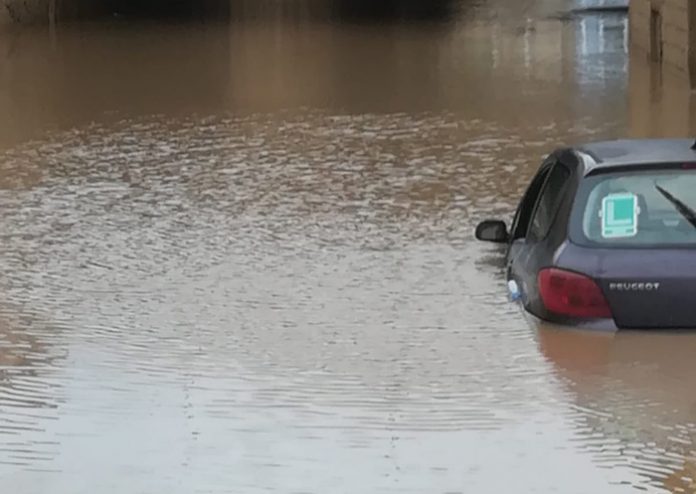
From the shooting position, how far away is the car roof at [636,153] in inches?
322

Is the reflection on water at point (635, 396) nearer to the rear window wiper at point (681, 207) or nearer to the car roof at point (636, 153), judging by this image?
the rear window wiper at point (681, 207)

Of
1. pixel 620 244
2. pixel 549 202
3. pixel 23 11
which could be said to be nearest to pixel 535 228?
pixel 549 202

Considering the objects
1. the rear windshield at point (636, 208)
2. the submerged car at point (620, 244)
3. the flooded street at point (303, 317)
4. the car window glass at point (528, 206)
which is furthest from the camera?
the car window glass at point (528, 206)

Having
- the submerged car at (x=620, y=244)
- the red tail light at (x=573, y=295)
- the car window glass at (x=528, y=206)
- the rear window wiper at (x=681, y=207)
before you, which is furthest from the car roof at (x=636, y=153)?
the car window glass at (x=528, y=206)

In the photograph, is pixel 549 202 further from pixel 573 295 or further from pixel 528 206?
pixel 528 206

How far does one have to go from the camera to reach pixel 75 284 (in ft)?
36.6

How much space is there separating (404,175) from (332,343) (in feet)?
23.9

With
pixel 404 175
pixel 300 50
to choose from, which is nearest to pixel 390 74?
pixel 300 50

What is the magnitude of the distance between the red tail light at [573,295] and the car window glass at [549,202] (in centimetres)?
45

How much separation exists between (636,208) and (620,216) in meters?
0.10

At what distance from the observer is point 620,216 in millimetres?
8000

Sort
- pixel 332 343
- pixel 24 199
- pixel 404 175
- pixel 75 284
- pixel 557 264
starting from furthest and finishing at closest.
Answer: pixel 404 175 < pixel 24 199 < pixel 75 284 < pixel 332 343 < pixel 557 264

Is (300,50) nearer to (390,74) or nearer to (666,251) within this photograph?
(390,74)

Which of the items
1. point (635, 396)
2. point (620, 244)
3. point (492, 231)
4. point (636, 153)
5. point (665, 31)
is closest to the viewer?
point (635, 396)
